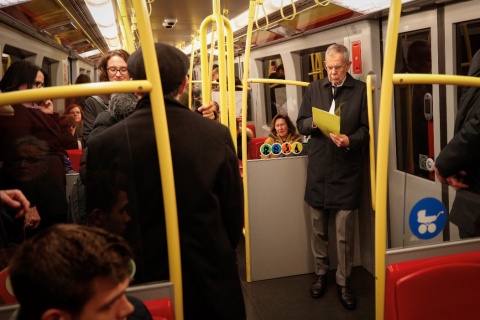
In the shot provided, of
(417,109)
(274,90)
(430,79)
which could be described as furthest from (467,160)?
(274,90)

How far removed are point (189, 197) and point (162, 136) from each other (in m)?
0.28

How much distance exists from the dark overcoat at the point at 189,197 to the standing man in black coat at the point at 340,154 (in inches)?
63.6

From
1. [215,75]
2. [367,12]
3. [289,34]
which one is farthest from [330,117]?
[215,75]

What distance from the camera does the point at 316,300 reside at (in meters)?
3.35

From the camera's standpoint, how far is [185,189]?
152 centimetres

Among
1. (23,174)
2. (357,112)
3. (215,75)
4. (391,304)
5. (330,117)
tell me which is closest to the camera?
(23,174)

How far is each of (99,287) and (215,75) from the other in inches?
224

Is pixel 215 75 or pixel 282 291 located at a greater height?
pixel 215 75

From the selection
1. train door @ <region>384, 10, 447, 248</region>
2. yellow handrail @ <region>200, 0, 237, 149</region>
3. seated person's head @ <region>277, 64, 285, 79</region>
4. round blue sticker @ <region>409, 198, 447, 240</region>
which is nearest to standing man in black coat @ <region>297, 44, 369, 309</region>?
train door @ <region>384, 10, 447, 248</region>

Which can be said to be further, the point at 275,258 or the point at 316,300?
the point at 275,258

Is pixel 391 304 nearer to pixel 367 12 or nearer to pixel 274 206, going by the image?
pixel 274 206

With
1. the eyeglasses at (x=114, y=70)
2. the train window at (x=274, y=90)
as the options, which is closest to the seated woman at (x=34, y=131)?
the eyeglasses at (x=114, y=70)

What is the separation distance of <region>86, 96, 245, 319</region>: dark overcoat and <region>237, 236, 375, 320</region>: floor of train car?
1599mm

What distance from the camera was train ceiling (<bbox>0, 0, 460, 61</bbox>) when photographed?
338 centimetres
